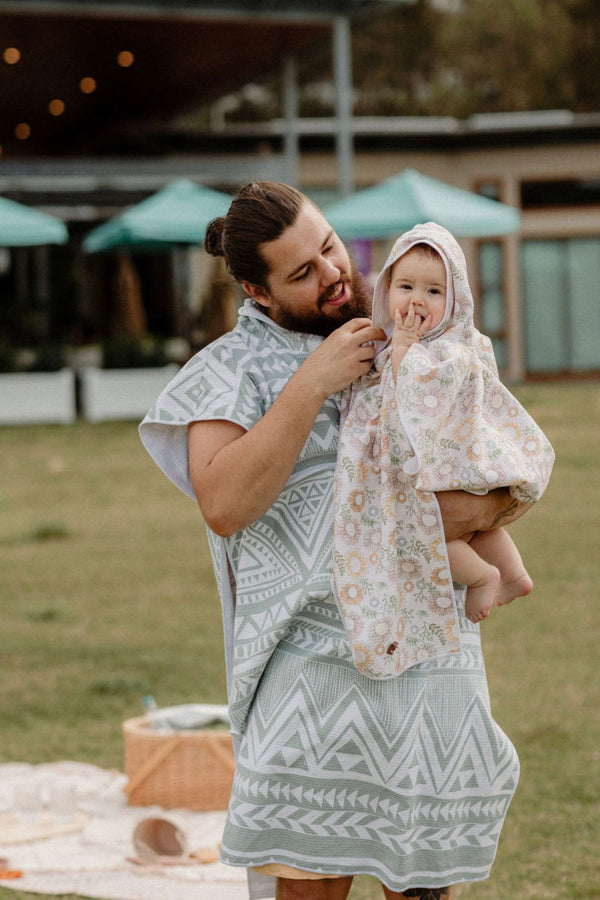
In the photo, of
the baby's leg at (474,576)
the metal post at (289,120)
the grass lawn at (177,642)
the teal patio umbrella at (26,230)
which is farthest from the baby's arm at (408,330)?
the metal post at (289,120)

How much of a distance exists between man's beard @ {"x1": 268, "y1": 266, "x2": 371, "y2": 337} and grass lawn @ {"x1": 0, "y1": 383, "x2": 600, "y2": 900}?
2.07m

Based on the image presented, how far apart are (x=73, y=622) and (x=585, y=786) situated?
3.45 m

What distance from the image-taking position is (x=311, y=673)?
2.33 meters

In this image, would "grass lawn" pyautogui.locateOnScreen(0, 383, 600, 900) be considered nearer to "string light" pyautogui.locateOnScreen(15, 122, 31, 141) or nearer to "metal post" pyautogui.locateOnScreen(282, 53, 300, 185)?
"metal post" pyautogui.locateOnScreen(282, 53, 300, 185)

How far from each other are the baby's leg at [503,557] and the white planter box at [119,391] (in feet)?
50.8

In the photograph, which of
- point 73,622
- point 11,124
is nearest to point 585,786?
point 73,622

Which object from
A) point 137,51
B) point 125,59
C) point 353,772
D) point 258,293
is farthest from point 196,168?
point 353,772

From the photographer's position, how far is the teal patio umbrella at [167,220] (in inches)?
635

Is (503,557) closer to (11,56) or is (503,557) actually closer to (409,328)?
(409,328)

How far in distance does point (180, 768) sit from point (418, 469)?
8.78ft

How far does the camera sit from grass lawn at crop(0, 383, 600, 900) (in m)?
4.41

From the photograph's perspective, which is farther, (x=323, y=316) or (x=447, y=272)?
(x=323, y=316)

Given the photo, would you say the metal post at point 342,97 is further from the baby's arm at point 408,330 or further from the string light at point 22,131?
the baby's arm at point 408,330

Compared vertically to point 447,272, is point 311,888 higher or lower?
lower
